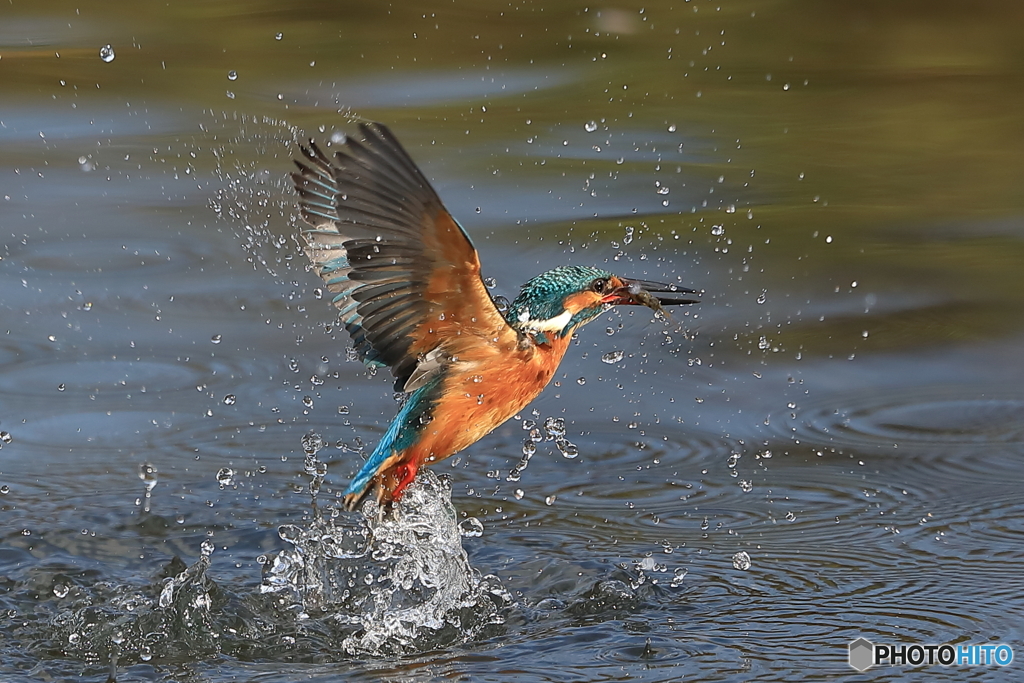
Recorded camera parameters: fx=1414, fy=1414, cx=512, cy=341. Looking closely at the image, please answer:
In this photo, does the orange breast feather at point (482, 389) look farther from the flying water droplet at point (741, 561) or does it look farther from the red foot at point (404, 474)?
the flying water droplet at point (741, 561)

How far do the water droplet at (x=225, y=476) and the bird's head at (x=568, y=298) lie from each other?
1076mm

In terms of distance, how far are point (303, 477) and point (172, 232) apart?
2.01 metres

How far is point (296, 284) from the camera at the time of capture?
17.5 feet

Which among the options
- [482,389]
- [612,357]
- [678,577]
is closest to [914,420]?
[612,357]

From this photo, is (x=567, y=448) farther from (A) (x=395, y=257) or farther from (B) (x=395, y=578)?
(A) (x=395, y=257)

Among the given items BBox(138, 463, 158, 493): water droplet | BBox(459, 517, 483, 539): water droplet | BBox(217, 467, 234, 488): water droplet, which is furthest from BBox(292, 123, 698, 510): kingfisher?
A: BBox(138, 463, 158, 493): water droplet

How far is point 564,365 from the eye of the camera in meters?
4.65

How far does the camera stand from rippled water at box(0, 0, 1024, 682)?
3.12 meters

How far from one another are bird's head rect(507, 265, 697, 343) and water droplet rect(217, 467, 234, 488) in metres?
1.08

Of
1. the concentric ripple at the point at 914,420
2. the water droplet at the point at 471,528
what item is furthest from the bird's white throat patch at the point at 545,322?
the concentric ripple at the point at 914,420

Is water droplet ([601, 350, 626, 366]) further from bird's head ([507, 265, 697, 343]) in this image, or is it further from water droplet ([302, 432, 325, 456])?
bird's head ([507, 265, 697, 343])

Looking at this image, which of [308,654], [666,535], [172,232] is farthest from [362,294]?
[172,232]

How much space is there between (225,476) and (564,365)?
1246mm

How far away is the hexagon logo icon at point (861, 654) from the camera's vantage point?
9.38ft
